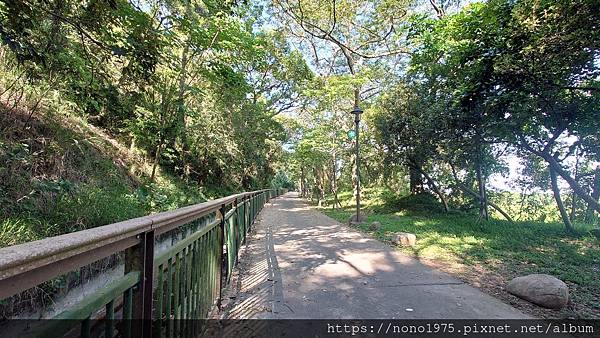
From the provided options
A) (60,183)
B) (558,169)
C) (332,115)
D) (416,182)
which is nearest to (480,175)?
(558,169)

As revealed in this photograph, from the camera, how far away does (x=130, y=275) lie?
1.27 meters

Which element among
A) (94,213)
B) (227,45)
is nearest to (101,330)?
(94,213)

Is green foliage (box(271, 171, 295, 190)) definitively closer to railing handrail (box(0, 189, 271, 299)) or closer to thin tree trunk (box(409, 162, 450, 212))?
thin tree trunk (box(409, 162, 450, 212))

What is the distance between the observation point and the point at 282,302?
3.31 metres

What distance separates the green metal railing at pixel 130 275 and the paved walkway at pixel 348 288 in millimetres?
999

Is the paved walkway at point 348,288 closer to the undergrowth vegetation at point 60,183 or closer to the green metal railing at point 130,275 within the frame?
the green metal railing at point 130,275

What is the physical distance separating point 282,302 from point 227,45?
6351 millimetres

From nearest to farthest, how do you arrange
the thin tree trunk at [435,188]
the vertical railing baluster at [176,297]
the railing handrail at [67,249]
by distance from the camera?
the railing handrail at [67,249]
the vertical railing baluster at [176,297]
the thin tree trunk at [435,188]

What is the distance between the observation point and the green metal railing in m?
0.69

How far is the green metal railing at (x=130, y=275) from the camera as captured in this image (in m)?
0.69

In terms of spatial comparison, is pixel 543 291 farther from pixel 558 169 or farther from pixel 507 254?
pixel 558 169

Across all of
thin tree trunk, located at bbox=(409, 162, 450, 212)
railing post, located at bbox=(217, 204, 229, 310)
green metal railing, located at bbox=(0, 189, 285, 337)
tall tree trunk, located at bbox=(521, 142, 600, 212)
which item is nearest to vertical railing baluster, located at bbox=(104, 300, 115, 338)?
green metal railing, located at bbox=(0, 189, 285, 337)

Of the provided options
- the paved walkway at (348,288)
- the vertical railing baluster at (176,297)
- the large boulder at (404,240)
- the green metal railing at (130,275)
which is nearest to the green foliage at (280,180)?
the large boulder at (404,240)

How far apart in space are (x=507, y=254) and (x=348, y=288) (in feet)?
12.6
